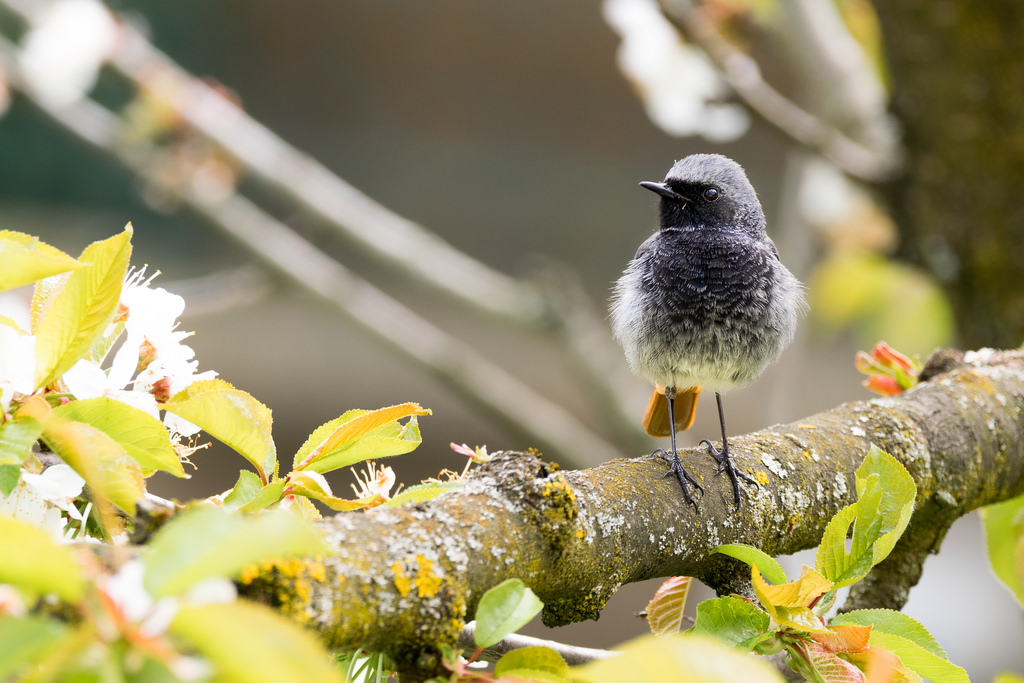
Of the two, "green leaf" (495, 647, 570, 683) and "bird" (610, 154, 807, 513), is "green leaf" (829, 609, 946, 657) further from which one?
"bird" (610, 154, 807, 513)

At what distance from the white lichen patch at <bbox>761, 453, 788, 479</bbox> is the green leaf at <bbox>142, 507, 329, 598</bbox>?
3.21ft

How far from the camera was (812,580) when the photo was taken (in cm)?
91

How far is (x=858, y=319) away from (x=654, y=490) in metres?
2.87

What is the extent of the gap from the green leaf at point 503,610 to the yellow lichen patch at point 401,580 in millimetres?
64

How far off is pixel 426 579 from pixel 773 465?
0.76 meters

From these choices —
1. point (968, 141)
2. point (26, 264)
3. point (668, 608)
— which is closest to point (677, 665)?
A: point (26, 264)

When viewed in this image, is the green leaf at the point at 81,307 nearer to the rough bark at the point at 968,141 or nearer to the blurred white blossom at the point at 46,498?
the blurred white blossom at the point at 46,498

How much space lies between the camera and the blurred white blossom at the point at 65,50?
3.34 meters

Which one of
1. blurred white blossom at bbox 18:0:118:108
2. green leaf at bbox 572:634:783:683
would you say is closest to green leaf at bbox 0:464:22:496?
green leaf at bbox 572:634:783:683

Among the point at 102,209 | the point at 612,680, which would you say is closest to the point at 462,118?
the point at 102,209

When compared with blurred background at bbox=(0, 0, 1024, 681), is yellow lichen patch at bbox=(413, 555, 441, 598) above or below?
below

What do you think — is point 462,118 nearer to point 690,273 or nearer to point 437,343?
point 437,343

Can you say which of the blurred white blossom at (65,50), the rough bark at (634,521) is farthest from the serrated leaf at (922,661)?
the blurred white blossom at (65,50)

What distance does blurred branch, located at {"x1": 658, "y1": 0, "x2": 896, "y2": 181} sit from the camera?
9.53ft
